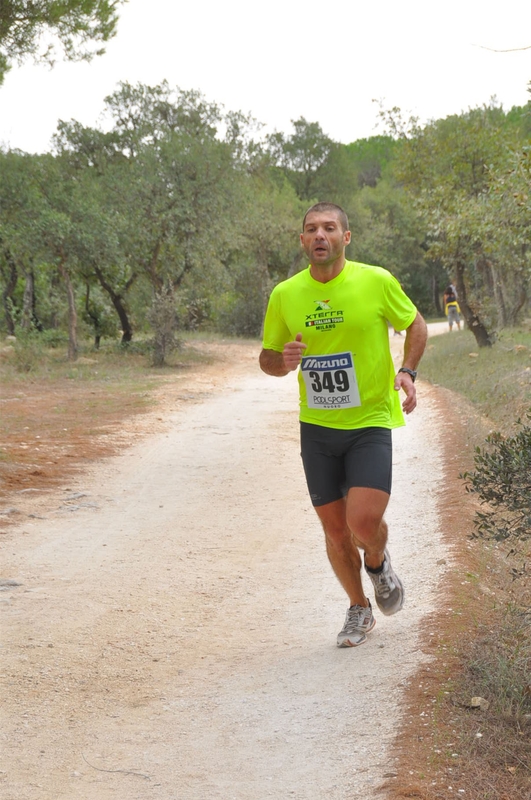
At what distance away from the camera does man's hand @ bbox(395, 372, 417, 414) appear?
14.4 feet

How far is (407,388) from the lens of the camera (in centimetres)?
446

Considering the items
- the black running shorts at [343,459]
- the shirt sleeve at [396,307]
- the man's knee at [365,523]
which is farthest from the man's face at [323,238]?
the man's knee at [365,523]

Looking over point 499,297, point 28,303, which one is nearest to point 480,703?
point 499,297

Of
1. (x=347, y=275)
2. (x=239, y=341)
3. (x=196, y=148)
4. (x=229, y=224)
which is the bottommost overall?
(x=239, y=341)

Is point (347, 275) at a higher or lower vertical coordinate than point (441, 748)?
higher

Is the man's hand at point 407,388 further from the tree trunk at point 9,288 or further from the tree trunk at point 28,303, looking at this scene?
the tree trunk at point 9,288

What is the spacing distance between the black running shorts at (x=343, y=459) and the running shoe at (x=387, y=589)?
1.46ft

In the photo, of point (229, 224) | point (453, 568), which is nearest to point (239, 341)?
point (229, 224)

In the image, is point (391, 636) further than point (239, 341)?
No

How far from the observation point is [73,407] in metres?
15.6

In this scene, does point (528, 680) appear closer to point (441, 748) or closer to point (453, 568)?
point (441, 748)

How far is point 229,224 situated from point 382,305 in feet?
74.6

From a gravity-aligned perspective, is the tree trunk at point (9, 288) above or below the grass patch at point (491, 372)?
above

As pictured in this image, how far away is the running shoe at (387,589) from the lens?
4.75m
